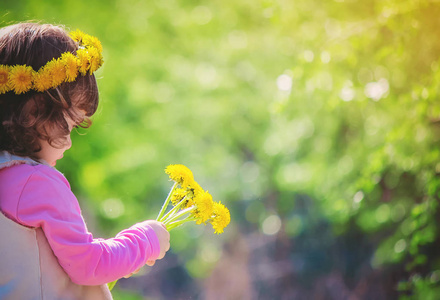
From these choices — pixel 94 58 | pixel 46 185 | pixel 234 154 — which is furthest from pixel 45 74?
pixel 234 154

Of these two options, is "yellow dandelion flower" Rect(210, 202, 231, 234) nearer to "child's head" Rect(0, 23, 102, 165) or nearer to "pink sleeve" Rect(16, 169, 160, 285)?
"pink sleeve" Rect(16, 169, 160, 285)

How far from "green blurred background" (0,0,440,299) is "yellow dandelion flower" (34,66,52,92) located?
7.38 ft

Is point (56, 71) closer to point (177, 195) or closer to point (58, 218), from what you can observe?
point (58, 218)

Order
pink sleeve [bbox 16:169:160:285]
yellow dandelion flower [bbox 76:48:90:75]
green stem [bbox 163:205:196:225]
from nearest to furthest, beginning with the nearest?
pink sleeve [bbox 16:169:160:285] < yellow dandelion flower [bbox 76:48:90:75] < green stem [bbox 163:205:196:225]

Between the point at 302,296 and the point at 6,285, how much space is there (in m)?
3.89

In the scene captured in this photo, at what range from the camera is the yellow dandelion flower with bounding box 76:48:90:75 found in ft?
3.54

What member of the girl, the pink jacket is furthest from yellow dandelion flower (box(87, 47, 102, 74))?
the pink jacket

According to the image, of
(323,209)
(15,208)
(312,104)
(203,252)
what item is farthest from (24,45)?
(203,252)

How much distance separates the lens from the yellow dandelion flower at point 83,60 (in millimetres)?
1079

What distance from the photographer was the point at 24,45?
105cm

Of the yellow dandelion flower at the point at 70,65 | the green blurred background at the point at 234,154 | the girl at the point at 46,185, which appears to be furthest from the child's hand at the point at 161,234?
the green blurred background at the point at 234,154

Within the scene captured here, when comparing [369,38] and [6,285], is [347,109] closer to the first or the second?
[369,38]

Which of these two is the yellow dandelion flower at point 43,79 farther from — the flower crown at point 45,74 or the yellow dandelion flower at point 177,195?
the yellow dandelion flower at point 177,195

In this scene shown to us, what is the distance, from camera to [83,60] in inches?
42.6
